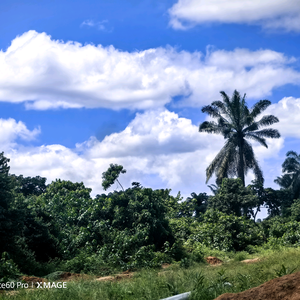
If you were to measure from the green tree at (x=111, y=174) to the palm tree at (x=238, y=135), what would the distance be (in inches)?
448

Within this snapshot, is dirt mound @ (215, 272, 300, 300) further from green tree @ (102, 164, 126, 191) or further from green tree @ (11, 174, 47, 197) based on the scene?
green tree @ (11, 174, 47, 197)

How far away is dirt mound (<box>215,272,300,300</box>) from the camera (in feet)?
17.6

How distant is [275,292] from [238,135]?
25.5 m

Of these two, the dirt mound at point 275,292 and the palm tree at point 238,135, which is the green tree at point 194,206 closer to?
the palm tree at point 238,135

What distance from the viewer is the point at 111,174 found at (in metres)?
20.8

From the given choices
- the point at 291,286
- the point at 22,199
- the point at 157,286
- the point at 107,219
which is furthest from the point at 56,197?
the point at 291,286

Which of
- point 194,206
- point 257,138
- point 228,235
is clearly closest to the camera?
point 228,235

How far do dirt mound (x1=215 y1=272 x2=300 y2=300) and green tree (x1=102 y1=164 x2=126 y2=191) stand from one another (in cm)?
1540

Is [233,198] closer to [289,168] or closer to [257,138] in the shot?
[257,138]

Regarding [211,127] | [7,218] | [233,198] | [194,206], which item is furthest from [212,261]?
[211,127]

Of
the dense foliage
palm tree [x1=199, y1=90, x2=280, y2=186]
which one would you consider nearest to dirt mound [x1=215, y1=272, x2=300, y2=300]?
the dense foliage

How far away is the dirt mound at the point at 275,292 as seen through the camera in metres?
5.36

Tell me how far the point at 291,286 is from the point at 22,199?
1064 centimetres

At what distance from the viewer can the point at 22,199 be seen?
13.9 metres
